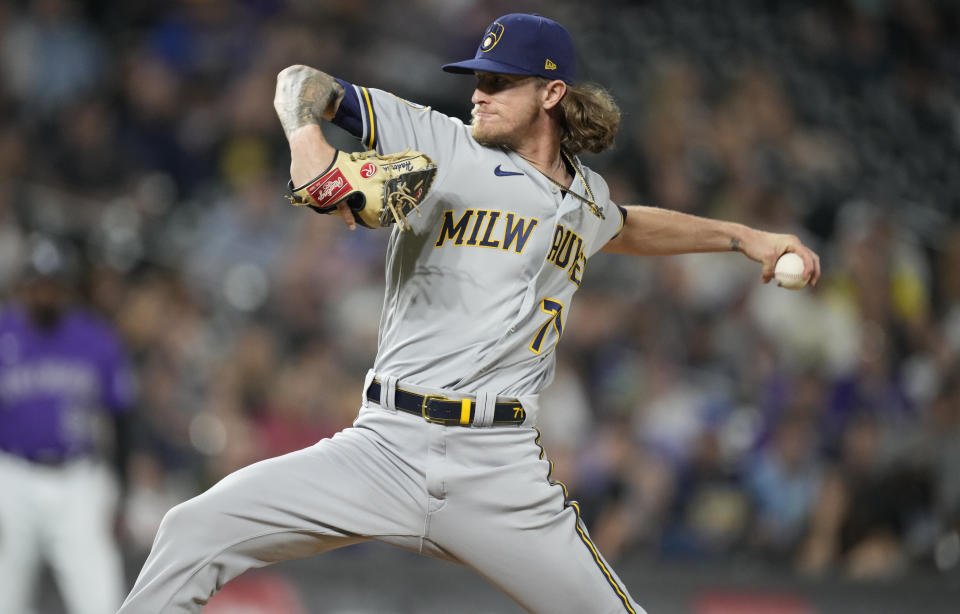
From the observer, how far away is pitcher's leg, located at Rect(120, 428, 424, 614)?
2.85 m

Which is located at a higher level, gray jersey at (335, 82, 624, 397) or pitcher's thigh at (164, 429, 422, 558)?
gray jersey at (335, 82, 624, 397)

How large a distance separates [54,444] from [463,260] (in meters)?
3.55

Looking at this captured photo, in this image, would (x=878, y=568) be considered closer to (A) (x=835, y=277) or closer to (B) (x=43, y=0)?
(A) (x=835, y=277)

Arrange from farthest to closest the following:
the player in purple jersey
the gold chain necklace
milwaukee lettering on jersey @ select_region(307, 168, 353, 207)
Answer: the player in purple jersey → the gold chain necklace → milwaukee lettering on jersey @ select_region(307, 168, 353, 207)

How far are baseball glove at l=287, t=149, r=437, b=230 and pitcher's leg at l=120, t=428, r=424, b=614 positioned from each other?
2.16 ft

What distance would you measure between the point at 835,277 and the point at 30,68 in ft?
18.5

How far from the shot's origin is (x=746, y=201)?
8.10 m

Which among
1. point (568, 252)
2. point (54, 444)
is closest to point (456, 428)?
point (568, 252)

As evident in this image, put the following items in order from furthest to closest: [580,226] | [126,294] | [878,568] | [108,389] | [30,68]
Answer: [30,68] < [126,294] < [878,568] < [108,389] < [580,226]

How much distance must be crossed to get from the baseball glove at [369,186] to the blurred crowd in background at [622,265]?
12.9 feet

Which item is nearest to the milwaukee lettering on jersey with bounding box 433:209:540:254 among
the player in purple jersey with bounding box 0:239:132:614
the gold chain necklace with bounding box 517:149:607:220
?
the gold chain necklace with bounding box 517:149:607:220

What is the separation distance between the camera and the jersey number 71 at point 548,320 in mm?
3240

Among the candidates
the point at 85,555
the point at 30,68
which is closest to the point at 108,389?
the point at 85,555

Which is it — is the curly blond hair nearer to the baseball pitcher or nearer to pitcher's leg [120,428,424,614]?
the baseball pitcher
